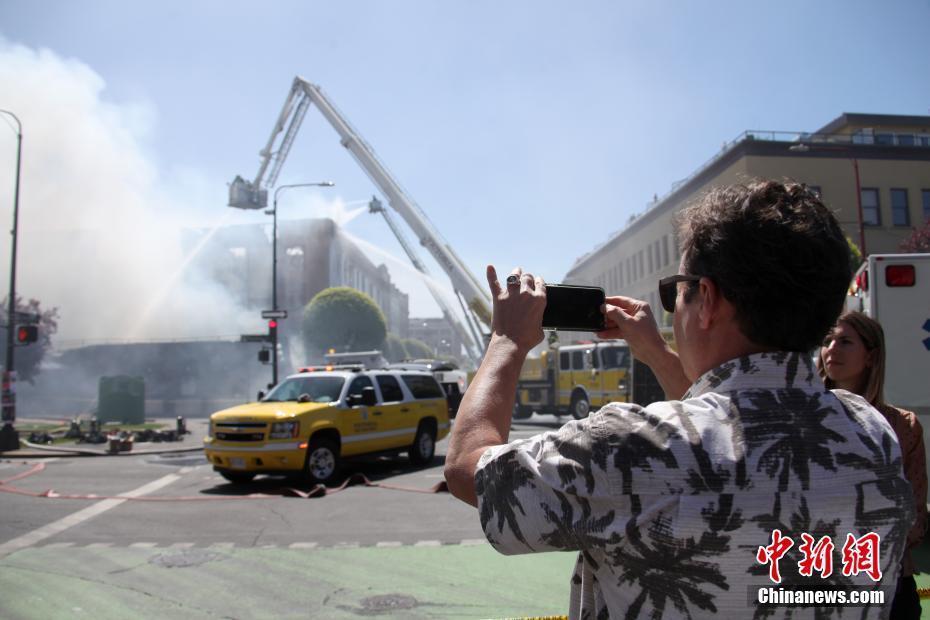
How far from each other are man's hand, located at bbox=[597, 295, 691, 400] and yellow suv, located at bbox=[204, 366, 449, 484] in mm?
8859

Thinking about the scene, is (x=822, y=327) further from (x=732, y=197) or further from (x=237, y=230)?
(x=237, y=230)

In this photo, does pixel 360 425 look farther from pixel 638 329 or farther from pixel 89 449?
pixel 638 329

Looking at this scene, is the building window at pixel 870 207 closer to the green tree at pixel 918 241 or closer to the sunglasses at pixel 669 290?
the green tree at pixel 918 241

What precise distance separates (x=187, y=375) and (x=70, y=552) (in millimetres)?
48095

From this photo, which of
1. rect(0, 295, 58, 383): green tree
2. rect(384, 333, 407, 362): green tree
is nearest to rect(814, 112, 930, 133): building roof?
rect(0, 295, 58, 383): green tree

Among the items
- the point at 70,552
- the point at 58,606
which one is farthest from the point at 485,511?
the point at 70,552

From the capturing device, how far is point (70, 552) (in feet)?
20.3

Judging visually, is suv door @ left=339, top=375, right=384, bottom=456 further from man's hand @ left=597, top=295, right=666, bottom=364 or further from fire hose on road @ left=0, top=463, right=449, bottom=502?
man's hand @ left=597, top=295, right=666, bottom=364

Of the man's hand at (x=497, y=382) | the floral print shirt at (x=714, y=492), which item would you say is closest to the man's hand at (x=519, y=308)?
the man's hand at (x=497, y=382)

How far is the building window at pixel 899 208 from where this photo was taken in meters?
21.7

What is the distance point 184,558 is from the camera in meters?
5.91

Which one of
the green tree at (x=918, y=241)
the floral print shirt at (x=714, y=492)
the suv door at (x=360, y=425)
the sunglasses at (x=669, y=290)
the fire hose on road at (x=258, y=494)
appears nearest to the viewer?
the floral print shirt at (x=714, y=492)

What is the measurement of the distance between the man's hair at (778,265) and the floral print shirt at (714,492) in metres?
0.07

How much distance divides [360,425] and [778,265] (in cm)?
1045
